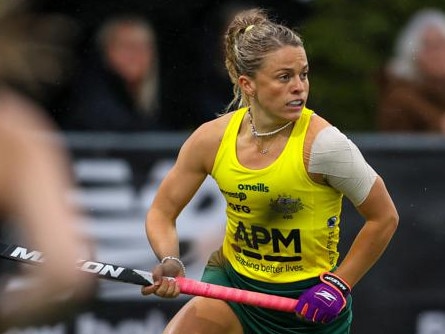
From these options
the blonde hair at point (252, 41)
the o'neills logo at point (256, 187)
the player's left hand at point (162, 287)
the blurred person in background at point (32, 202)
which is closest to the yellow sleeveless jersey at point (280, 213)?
the o'neills logo at point (256, 187)

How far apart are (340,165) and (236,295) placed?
64cm

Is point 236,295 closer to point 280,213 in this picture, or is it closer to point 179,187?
point 280,213

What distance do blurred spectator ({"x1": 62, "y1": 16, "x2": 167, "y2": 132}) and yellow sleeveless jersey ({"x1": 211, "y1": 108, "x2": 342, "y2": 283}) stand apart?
213 cm

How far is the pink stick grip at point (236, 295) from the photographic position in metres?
4.62

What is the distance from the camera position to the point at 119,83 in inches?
269

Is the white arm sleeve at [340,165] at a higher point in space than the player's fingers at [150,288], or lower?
higher

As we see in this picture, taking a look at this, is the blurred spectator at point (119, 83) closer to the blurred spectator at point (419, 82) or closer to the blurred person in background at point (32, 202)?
the blurred spectator at point (419, 82)

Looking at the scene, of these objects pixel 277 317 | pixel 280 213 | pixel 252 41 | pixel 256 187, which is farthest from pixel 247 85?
pixel 277 317

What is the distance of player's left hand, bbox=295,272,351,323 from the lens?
4.55 meters

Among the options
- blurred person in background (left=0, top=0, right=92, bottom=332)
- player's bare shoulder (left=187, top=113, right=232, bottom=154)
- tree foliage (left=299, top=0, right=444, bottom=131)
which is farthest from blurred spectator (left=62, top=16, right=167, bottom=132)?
blurred person in background (left=0, top=0, right=92, bottom=332)

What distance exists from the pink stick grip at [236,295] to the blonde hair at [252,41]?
2.51 ft

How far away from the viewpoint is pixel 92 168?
21.8ft

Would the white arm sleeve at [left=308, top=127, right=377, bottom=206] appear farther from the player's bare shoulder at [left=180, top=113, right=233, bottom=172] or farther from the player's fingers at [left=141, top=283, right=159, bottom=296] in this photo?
the player's fingers at [left=141, top=283, right=159, bottom=296]

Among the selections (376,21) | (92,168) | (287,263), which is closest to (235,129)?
(287,263)
